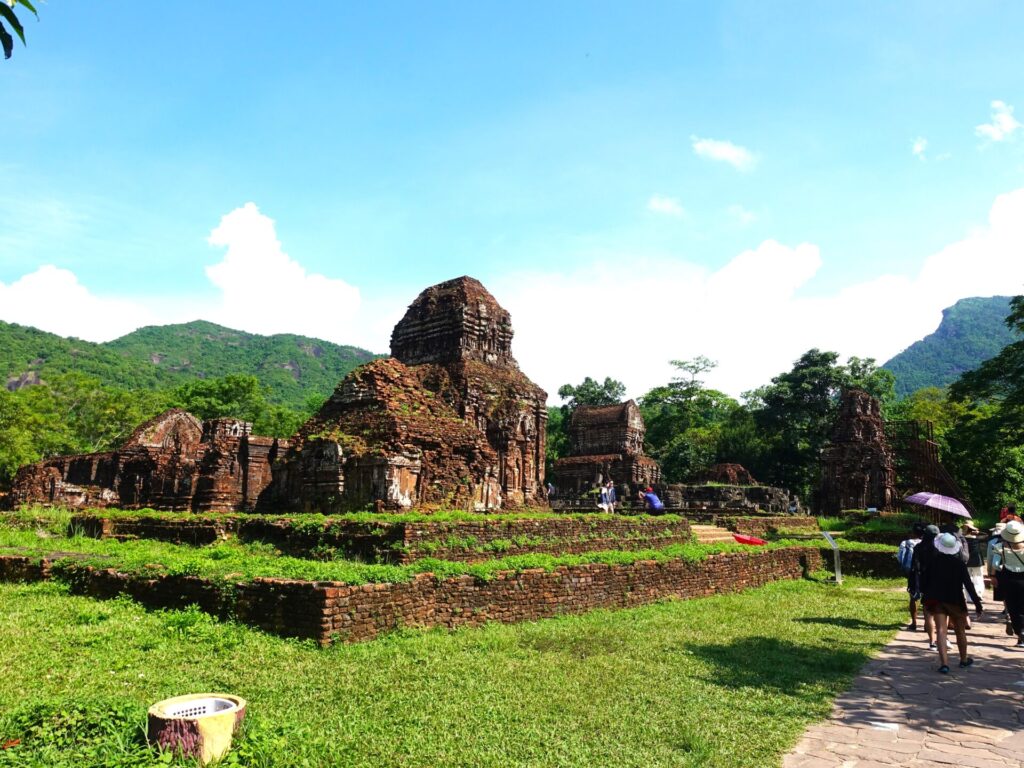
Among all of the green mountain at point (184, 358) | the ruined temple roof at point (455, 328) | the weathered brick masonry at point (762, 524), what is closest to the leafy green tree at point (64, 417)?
the green mountain at point (184, 358)

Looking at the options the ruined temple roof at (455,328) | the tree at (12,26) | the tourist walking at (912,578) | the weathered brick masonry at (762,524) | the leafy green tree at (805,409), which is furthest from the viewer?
the leafy green tree at (805,409)

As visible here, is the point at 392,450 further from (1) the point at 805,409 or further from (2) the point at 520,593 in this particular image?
(1) the point at 805,409

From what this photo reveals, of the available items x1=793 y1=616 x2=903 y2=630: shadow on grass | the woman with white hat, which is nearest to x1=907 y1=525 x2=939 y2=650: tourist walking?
the woman with white hat

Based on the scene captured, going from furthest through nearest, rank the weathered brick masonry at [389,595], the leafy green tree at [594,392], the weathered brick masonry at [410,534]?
the leafy green tree at [594,392], the weathered brick masonry at [410,534], the weathered brick masonry at [389,595]

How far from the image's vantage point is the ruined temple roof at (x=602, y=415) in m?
42.2

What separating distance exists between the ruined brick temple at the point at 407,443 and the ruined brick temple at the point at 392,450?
31 millimetres

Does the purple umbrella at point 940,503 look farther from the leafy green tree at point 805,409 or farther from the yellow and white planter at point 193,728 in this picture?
the leafy green tree at point 805,409

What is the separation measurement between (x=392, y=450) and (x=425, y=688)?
30.6ft

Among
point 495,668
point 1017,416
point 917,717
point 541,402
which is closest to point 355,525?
point 495,668

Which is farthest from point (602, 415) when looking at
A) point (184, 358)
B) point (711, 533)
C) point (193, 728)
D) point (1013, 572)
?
point (184, 358)

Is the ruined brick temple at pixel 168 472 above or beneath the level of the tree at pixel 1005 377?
beneath

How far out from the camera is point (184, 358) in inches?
4845

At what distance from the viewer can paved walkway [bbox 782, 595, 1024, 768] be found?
5129mm

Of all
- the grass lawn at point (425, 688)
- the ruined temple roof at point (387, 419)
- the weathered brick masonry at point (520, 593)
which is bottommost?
the grass lawn at point (425, 688)
